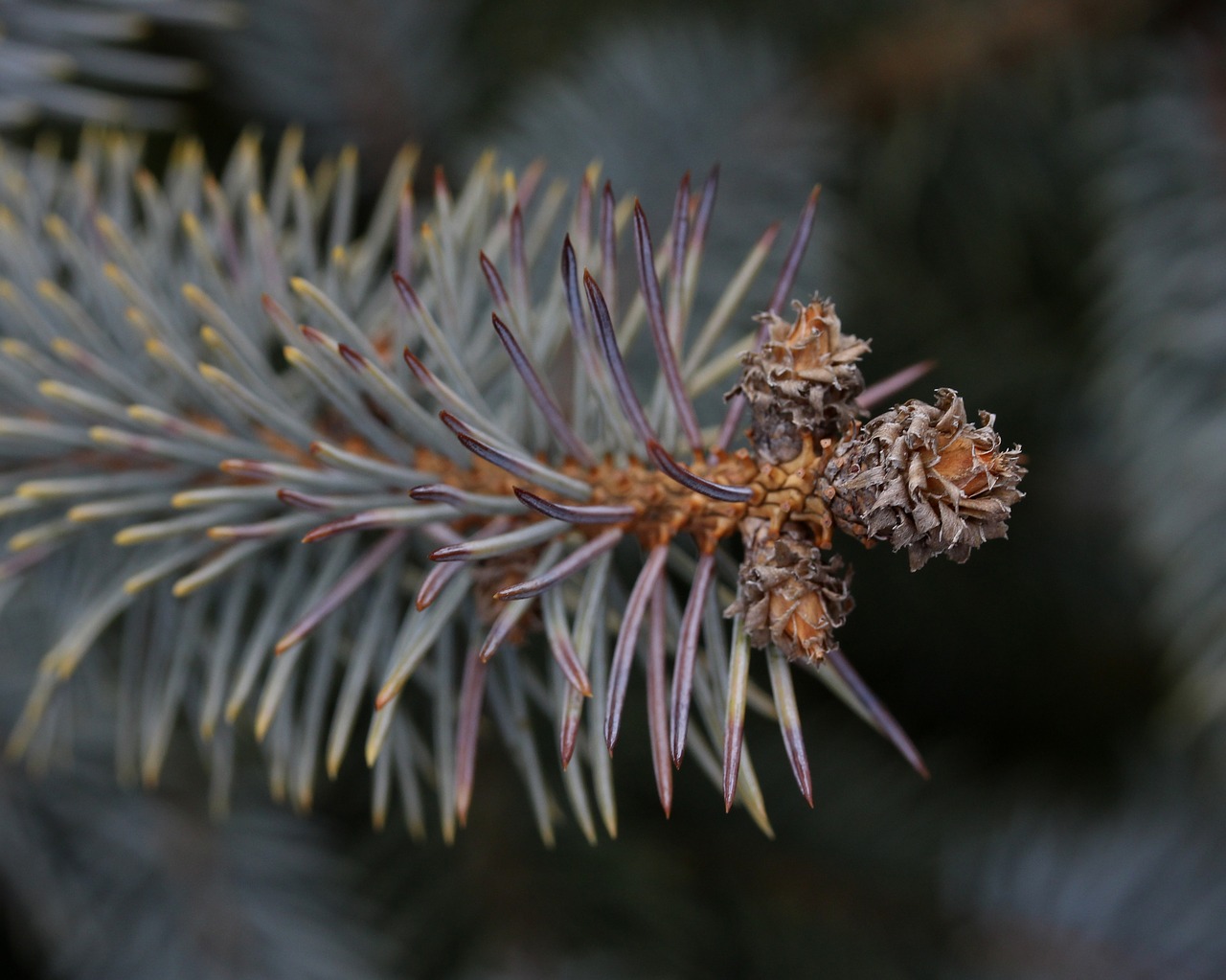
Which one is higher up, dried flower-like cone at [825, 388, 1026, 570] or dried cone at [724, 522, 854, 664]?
dried flower-like cone at [825, 388, 1026, 570]

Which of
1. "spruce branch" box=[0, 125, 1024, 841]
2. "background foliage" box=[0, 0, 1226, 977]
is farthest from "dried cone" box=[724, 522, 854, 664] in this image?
"background foliage" box=[0, 0, 1226, 977]

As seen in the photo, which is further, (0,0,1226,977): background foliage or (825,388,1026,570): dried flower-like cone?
(0,0,1226,977): background foliage

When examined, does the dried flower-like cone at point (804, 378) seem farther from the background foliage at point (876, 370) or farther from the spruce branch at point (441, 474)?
the background foliage at point (876, 370)

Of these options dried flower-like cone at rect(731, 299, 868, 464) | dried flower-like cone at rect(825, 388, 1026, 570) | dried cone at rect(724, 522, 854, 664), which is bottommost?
dried cone at rect(724, 522, 854, 664)

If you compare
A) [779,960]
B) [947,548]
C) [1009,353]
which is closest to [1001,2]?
[1009,353]

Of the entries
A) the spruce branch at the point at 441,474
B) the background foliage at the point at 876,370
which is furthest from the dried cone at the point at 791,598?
the background foliage at the point at 876,370

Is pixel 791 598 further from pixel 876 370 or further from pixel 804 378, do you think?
pixel 876 370

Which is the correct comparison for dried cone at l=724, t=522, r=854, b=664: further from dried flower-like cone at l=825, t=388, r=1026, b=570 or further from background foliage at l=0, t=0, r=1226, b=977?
background foliage at l=0, t=0, r=1226, b=977

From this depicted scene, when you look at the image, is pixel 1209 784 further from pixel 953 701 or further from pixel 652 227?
pixel 652 227
